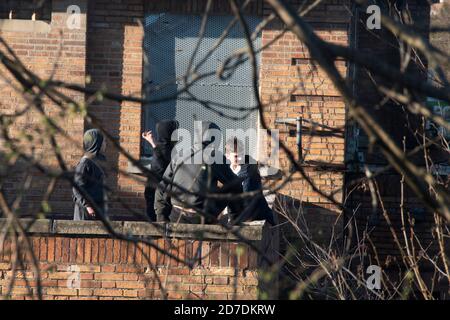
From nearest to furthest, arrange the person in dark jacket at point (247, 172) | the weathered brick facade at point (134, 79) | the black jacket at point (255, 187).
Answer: the black jacket at point (255, 187) < the person in dark jacket at point (247, 172) < the weathered brick facade at point (134, 79)

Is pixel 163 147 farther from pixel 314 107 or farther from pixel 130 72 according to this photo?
pixel 314 107

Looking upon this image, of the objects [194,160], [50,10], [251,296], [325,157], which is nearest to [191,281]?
[251,296]

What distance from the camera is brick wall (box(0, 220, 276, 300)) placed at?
682 cm

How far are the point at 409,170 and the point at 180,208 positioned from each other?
391cm

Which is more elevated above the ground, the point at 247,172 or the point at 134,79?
the point at 134,79

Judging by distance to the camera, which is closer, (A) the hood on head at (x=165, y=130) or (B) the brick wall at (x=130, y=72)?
(A) the hood on head at (x=165, y=130)

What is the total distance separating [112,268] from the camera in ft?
22.7

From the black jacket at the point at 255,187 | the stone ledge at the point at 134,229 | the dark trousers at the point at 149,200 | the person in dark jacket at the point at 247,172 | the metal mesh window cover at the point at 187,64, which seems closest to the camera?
the stone ledge at the point at 134,229

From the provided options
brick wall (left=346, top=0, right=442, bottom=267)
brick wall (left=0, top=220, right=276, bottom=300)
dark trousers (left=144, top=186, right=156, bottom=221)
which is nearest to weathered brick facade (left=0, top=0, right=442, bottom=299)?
brick wall (left=346, top=0, right=442, bottom=267)

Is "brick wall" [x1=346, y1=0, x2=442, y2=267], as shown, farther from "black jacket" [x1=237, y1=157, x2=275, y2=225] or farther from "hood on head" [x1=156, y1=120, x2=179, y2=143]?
"hood on head" [x1=156, y1=120, x2=179, y2=143]

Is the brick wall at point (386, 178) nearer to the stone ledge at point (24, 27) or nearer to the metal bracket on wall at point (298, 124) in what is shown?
the metal bracket on wall at point (298, 124)

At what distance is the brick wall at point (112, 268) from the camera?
6820 mm

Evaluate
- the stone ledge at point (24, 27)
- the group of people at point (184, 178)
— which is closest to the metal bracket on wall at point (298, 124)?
the group of people at point (184, 178)

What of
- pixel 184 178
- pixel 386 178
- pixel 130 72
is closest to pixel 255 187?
pixel 184 178
